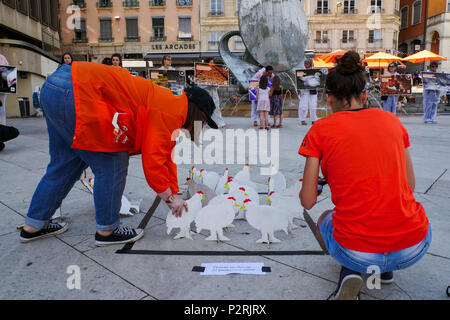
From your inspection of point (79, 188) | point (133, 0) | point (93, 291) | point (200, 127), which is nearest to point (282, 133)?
point (79, 188)

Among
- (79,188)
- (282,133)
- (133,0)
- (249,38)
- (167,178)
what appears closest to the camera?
A: (167,178)

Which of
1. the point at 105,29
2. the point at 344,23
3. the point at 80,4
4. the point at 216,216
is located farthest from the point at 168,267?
the point at 80,4

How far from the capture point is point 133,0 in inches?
1371

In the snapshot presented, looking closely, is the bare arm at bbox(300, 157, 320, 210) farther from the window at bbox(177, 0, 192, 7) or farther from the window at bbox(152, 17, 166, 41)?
the window at bbox(177, 0, 192, 7)

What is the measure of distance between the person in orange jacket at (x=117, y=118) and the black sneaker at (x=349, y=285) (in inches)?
44.6

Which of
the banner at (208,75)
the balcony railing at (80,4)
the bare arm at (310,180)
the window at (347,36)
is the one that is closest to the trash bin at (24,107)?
the banner at (208,75)

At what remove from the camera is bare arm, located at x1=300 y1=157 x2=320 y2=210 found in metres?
1.77

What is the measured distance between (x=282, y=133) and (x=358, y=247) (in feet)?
22.3

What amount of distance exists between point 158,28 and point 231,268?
36.0 m

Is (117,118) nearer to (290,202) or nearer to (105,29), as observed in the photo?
(290,202)

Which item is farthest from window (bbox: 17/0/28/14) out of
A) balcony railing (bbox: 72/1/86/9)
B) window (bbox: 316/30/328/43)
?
window (bbox: 316/30/328/43)

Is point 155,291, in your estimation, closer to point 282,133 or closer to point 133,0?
point 282,133

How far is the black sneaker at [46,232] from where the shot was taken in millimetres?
2643

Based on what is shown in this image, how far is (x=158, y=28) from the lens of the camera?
3503cm
